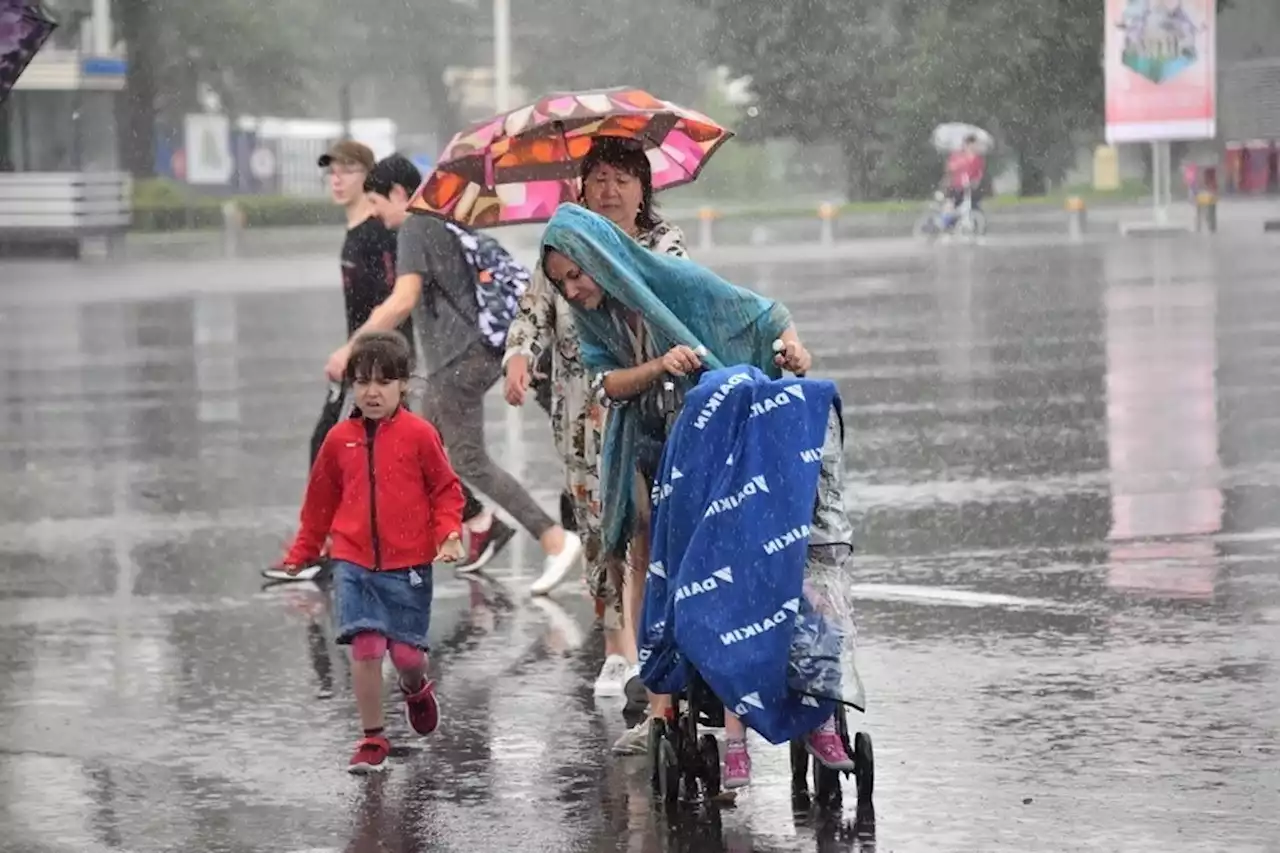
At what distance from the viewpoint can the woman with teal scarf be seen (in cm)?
677

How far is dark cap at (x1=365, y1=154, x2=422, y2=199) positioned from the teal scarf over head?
11.9 ft

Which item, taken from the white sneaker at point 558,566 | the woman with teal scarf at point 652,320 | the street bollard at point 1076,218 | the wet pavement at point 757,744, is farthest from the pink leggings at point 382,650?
the street bollard at point 1076,218

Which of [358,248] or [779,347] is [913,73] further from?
[779,347]

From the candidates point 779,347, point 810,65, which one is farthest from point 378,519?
point 810,65

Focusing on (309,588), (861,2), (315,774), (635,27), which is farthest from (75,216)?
(315,774)

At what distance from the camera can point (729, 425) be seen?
6445 mm

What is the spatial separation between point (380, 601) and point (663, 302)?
121 centimetres

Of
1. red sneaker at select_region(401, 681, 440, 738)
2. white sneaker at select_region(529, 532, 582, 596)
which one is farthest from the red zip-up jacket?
white sneaker at select_region(529, 532, 582, 596)

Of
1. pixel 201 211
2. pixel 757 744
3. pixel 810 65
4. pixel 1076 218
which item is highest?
pixel 810 65

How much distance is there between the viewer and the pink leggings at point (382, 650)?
24.2 ft

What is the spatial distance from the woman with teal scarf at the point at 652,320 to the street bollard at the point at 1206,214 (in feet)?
112

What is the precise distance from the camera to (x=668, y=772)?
671 centimetres

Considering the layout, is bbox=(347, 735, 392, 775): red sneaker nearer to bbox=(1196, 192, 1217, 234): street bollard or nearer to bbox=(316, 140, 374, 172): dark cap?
bbox=(316, 140, 374, 172): dark cap

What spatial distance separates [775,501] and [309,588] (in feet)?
15.3
